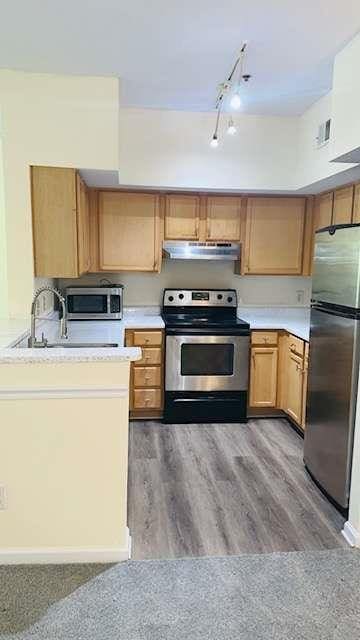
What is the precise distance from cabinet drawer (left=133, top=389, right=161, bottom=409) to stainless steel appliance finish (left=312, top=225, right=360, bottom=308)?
1779 millimetres

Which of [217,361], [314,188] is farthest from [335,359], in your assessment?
[314,188]

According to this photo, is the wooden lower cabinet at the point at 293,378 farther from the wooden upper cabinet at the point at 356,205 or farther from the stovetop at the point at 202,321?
the wooden upper cabinet at the point at 356,205

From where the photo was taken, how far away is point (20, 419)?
2102 mm

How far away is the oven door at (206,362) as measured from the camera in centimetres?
401

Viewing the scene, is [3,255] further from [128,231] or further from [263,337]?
[263,337]

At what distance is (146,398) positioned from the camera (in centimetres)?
411

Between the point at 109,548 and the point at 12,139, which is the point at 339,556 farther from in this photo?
the point at 12,139

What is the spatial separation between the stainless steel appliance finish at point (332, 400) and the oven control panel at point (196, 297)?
5.13ft

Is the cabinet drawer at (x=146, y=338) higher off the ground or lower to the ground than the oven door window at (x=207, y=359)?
higher

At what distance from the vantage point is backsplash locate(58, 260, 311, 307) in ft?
14.8

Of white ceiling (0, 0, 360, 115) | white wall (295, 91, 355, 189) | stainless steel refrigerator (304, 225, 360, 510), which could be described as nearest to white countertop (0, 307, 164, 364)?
stainless steel refrigerator (304, 225, 360, 510)

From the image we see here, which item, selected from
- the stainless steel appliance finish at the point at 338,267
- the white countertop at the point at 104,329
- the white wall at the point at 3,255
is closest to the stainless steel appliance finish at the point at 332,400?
the stainless steel appliance finish at the point at 338,267

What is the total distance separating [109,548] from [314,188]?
320 cm

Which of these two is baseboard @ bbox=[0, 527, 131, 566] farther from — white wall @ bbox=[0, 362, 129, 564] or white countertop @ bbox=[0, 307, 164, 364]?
white countertop @ bbox=[0, 307, 164, 364]
